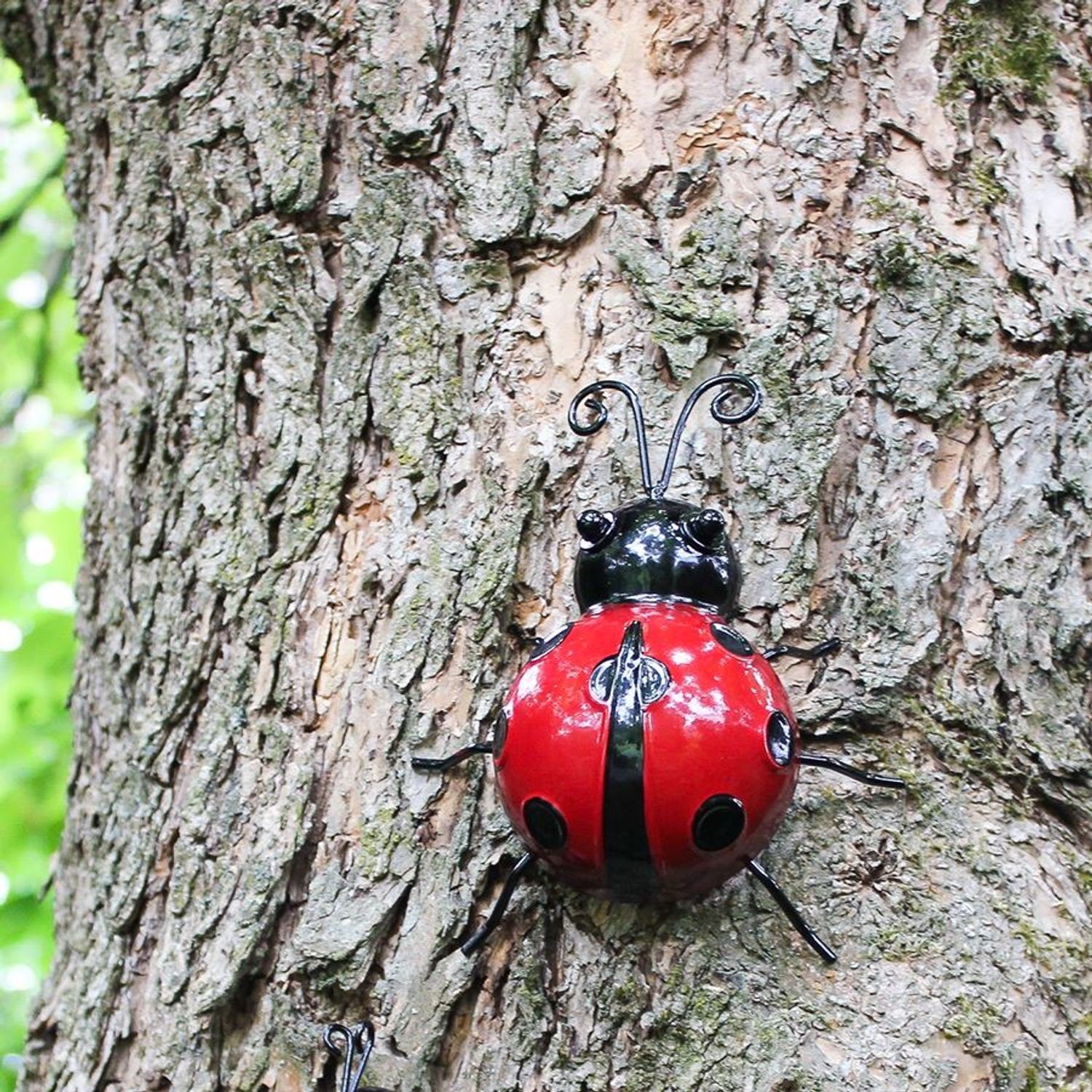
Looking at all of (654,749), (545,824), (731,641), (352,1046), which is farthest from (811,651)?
(352,1046)

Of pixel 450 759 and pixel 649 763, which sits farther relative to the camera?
pixel 450 759

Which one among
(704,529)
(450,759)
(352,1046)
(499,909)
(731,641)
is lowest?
(352,1046)

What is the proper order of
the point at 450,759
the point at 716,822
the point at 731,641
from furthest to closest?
the point at 450,759, the point at 731,641, the point at 716,822

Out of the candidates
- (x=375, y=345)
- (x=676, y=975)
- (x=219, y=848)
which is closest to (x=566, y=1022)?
(x=676, y=975)

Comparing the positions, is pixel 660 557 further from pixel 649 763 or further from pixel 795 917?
pixel 795 917

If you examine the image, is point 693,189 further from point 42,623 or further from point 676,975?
point 42,623

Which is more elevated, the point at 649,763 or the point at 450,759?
the point at 649,763

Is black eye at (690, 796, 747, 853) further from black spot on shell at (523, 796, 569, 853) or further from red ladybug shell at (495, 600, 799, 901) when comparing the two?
black spot on shell at (523, 796, 569, 853)

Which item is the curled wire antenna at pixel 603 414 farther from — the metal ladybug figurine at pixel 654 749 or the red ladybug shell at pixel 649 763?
the red ladybug shell at pixel 649 763
